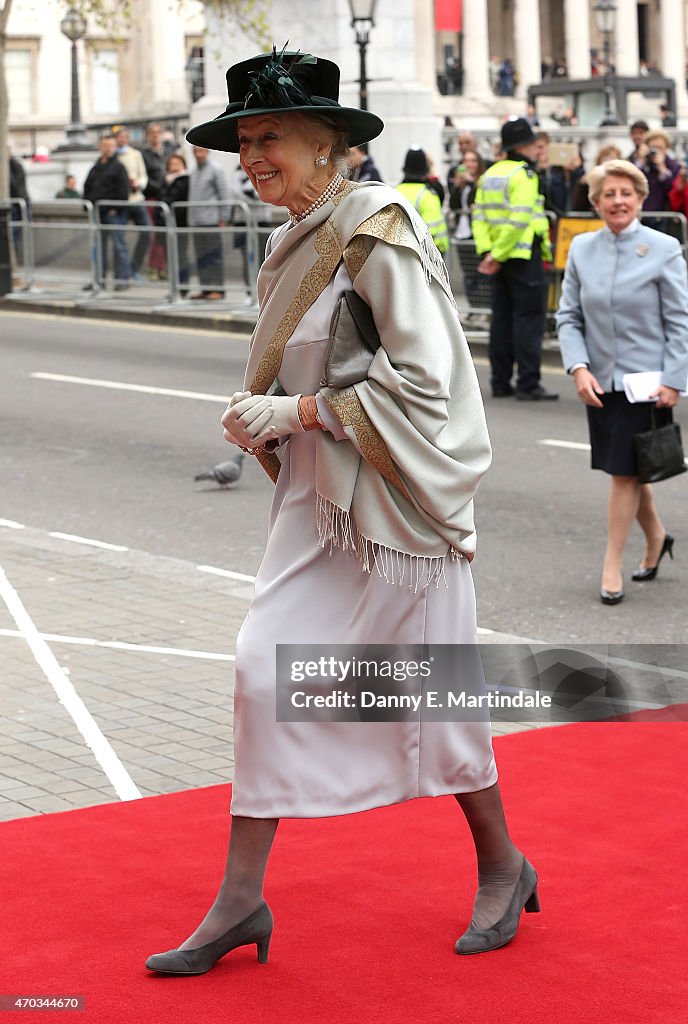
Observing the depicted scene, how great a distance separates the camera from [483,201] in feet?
48.8

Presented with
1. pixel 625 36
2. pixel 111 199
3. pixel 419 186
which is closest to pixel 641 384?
pixel 419 186

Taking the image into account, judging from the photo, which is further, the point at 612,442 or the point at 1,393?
the point at 1,393

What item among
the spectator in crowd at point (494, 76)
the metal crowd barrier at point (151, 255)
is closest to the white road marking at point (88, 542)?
the metal crowd barrier at point (151, 255)

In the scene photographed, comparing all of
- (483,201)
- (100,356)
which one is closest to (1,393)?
(100,356)

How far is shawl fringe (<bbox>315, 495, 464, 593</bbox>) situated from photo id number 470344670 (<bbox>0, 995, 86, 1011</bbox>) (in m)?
1.12

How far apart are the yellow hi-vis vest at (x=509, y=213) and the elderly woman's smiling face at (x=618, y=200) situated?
6.84 metres

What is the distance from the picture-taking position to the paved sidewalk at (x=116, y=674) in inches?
226

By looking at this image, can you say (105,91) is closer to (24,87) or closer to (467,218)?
(24,87)

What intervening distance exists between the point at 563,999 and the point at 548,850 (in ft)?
3.30

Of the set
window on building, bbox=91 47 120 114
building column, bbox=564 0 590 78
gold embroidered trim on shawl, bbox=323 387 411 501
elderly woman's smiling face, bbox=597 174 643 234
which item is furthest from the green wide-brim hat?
building column, bbox=564 0 590 78

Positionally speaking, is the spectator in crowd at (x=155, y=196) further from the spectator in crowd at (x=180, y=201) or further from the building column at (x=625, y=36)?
the building column at (x=625, y=36)

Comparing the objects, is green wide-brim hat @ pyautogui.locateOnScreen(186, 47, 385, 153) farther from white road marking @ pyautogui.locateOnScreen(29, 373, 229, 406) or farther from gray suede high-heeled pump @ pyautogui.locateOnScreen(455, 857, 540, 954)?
white road marking @ pyautogui.locateOnScreen(29, 373, 229, 406)

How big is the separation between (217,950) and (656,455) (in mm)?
4366

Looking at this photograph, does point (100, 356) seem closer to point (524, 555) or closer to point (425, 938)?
point (524, 555)
